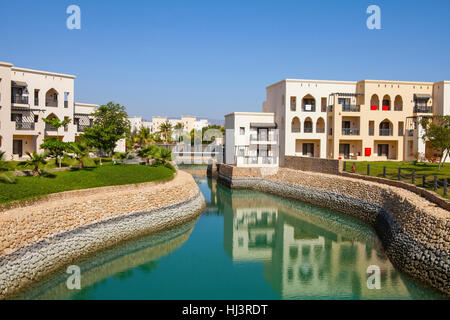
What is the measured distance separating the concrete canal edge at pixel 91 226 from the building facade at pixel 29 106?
585 inches

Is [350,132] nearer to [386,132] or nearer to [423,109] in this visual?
[386,132]

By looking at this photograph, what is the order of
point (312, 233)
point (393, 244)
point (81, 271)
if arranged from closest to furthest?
point (81, 271)
point (393, 244)
point (312, 233)

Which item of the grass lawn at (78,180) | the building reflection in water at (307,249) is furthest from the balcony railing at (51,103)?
the building reflection in water at (307,249)

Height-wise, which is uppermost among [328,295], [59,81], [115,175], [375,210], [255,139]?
[59,81]

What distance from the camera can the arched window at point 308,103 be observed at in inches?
1473

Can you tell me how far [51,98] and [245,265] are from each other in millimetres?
27624

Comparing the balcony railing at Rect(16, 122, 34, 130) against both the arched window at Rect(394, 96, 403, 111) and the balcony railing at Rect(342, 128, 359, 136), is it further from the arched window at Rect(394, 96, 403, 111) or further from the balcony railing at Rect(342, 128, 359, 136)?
the arched window at Rect(394, 96, 403, 111)

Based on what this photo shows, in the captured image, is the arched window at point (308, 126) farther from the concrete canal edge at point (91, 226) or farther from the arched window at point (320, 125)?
the concrete canal edge at point (91, 226)

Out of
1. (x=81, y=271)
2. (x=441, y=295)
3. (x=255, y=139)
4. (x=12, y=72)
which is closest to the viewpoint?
(x=441, y=295)

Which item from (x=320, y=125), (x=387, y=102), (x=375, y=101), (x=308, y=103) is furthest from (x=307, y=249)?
(x=387, y=102)

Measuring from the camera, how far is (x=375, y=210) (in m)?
21.5

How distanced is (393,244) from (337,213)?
30.3 ft
